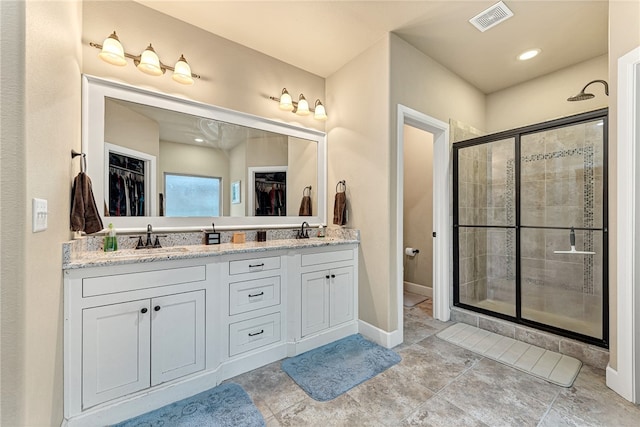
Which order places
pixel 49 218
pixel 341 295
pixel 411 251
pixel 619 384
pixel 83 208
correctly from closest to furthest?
pixel 49 218 → pixel 83 208 → pixel 619 384 → pixel 341 295 → pixel 411 251

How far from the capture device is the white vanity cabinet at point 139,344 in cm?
146

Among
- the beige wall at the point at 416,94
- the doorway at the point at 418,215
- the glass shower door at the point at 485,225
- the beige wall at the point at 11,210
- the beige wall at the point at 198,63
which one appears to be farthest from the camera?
the doorway at the point at 418,215

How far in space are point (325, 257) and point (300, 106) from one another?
1597 mm

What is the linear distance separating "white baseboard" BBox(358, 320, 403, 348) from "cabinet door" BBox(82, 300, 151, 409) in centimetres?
180

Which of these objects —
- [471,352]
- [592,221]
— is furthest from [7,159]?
[592,221]

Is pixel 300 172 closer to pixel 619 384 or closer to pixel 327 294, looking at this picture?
pixel 327 294

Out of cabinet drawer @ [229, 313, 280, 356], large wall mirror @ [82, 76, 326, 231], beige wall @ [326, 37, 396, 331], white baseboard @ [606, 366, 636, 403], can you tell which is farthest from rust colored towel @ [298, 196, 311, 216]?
white baseboard @ [606, 366, 636, 403]

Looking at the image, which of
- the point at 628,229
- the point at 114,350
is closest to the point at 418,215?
the point at 628,229

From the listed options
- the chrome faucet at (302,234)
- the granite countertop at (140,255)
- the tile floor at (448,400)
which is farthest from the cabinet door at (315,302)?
the chrome faucet at (302,234)

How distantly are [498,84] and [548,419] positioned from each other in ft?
11.5

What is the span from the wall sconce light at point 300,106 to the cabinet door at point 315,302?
1.67 m

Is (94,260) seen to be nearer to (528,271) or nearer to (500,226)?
(500,226)

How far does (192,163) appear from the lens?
7.57 ft

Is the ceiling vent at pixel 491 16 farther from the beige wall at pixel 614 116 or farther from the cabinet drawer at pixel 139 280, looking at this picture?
the cabinet drawer at pixel 139 280
